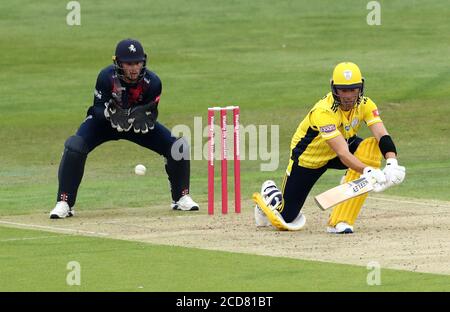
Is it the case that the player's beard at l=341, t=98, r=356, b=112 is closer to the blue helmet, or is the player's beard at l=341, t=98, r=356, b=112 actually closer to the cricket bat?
the cricket bat

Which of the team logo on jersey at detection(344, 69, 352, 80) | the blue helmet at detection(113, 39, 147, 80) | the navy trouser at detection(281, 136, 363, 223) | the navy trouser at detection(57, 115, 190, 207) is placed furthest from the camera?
the navy trouser at detection(57, 115, 190, 207)

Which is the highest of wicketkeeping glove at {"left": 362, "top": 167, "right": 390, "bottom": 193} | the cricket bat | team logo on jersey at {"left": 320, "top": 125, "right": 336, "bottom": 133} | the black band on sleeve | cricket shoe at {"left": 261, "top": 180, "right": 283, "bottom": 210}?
team logo on jersey at {"left": 320, "top": 125, "right": 336, "bottom": 133}

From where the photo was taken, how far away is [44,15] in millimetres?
39438

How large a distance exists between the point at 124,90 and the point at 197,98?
1268 centimetres

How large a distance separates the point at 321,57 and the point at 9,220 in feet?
59.7

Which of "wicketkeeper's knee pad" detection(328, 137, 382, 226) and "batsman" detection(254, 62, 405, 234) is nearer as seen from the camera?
"batsman" detection(254, 62, 405, 234)

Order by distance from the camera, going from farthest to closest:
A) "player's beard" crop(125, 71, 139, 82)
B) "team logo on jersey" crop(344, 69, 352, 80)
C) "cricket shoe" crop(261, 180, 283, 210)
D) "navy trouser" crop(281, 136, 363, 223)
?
"player's beard" crop(125, 71, 139, 82)
"cricket shoe" crop(261, 180, 283, 210)
"navy trouser" crop(281, 136, 363, 223)
"team logo on jersey" crop(344, 69, 352, 80)

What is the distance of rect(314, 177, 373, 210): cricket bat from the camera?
14.4m

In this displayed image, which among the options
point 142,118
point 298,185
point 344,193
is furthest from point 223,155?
point 344,193

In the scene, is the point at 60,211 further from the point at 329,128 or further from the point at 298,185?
the point at 329,128

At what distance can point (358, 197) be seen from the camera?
14.9 m

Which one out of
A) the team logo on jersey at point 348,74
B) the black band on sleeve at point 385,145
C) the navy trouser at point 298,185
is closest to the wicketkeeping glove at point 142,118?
the navy trouser at point 298,185

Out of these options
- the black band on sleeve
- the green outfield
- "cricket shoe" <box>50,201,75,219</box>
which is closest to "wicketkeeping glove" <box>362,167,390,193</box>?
the black band on sleeve
